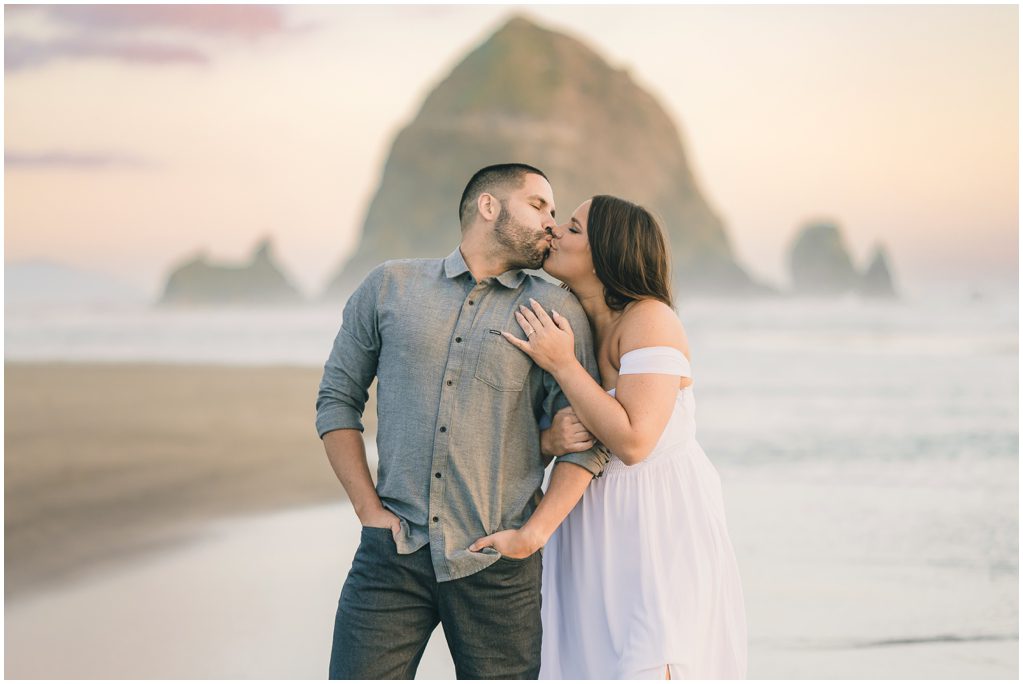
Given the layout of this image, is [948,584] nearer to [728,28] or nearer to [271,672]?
[271,672]

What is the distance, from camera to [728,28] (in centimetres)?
3612

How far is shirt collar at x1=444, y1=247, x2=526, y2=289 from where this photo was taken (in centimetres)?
254

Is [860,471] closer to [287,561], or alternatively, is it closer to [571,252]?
[287,561]

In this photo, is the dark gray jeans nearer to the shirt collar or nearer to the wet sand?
the shirt collar

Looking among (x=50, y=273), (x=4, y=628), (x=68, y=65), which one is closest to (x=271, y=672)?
(x=4, y=628)

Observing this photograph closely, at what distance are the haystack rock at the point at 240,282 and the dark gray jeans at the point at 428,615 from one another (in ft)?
115

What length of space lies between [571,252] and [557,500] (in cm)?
66

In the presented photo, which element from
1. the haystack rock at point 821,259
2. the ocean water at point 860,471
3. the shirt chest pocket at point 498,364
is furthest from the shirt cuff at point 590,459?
the haystack rock at point 821,259

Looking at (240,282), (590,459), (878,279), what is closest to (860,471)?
(590,459)

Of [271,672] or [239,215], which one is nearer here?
[271,672]

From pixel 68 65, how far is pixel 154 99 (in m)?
2.93

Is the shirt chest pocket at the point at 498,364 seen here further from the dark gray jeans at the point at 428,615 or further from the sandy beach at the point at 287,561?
the sandy beach at the point at 287,561

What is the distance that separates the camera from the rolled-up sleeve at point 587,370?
2479mm

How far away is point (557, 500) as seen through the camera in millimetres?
2447
